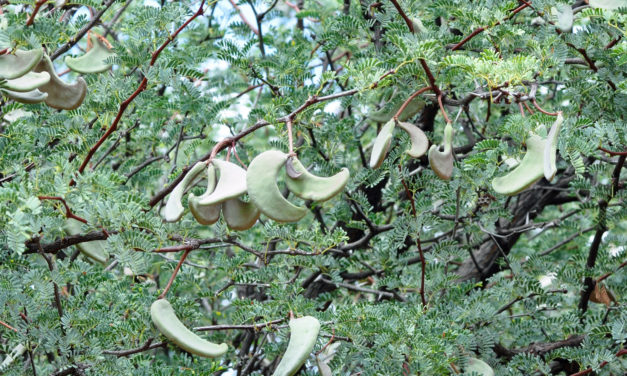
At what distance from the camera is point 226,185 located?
4.37ft

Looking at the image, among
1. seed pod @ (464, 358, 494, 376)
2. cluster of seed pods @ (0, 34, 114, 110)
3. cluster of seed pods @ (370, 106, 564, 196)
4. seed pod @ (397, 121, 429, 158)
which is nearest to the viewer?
cluster of seed pods @ (370, 106, 564, 196)

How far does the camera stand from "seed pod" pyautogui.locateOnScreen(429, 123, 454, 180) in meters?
1.54

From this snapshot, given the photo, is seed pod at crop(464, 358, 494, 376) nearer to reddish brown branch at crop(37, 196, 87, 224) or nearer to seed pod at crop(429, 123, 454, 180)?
seed pod at crop(429, 123, 454, 180)

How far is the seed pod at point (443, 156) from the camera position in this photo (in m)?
1.54

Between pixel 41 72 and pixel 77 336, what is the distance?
63 centimetres

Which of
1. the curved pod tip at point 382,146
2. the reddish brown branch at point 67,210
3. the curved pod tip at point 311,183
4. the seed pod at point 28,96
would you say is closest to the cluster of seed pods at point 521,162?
the curved pod tip at point 382,146

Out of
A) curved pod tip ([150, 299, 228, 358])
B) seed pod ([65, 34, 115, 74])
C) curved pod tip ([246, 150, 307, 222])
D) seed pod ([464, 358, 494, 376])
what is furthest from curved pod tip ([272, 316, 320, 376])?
seed pod ([65, 34, 115, 74])

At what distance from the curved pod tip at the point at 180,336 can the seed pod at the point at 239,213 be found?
264mm

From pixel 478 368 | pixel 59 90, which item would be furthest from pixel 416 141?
pixel 59 90

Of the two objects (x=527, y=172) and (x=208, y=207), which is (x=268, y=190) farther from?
(x=527, y=172)

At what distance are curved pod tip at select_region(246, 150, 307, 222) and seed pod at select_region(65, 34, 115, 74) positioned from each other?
747mm

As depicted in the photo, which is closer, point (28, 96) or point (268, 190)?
point (268, 190)

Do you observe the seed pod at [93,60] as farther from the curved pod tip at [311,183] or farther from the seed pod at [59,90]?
the curved pod tip at [311,183]

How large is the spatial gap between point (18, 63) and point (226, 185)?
0.53 metres
